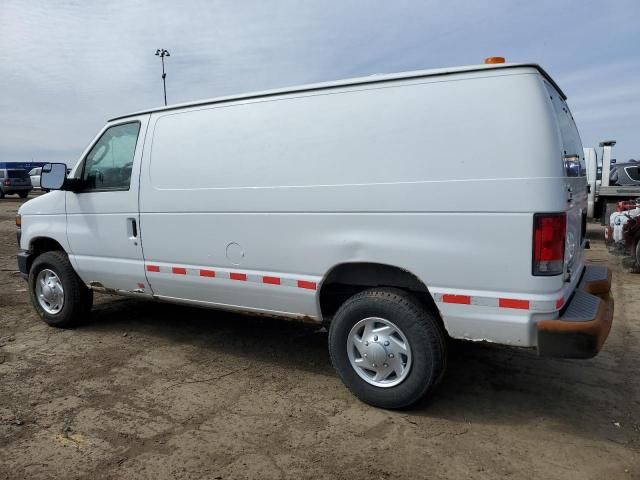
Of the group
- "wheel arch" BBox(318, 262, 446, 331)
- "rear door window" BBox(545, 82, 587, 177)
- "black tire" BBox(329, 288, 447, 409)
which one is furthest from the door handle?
"rear door window" BBox(545, 82, 587, 177)

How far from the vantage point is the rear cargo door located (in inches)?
128

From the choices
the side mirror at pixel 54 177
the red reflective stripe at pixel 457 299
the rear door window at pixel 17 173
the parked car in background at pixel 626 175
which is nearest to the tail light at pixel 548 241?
the red reflective stripe at pixel 457 299

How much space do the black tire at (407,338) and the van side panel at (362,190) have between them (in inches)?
6.8

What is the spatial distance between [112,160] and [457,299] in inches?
138

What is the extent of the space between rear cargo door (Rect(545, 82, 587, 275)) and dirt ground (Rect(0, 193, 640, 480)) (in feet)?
3.33

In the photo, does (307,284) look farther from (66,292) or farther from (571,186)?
(66,292)

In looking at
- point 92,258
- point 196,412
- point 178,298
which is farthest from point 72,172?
point 196,412

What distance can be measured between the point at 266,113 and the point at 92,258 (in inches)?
97.1

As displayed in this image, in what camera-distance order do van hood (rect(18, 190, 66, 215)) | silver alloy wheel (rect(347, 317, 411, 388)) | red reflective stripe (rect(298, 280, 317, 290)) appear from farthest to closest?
van hood (rect(18, 190, 66, 215)) → red reflective stripe (rect(298, 280, 317, 290)) → silver alloy wheel (rect(347, 317, 411, 388))

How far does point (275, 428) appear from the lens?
11.2 feet

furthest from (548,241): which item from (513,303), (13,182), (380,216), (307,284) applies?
(13,182)

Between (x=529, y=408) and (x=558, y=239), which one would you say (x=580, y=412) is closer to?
(x=529, y=408)

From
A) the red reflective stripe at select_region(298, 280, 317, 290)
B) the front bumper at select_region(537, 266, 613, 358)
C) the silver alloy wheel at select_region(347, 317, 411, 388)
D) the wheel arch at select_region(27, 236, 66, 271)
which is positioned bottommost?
the silver alloy wheel at select_region(347, 317, 411, 388)

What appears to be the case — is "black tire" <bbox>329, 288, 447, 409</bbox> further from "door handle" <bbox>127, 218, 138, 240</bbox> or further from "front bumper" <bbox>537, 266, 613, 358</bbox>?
"door handle" <bbox>127, 218, 138, 240</bbox>
